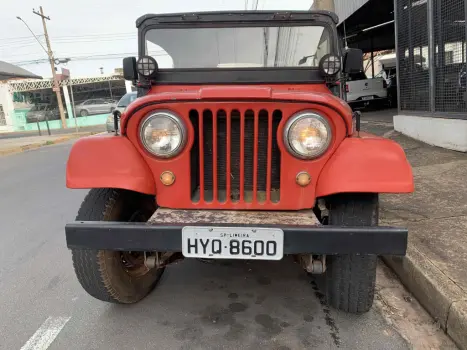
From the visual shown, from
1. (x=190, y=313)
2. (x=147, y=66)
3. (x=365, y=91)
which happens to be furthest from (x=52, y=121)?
(x=190, y=313)

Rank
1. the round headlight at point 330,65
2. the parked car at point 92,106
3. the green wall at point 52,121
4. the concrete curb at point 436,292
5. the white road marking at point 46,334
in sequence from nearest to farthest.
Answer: the concrete curb at point 436,292
the white road marking at point 46,334
the round headlight at point 330,65
the green wall at point 52,121
the parked car at point 92,106

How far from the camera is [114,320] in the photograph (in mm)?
2768

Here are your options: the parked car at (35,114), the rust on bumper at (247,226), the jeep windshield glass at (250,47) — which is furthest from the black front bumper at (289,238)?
the parked car at (35,114)

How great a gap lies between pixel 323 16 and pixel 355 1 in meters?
9.21

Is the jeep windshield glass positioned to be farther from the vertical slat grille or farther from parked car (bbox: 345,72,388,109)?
parked car (bbox: 345,72,388,109)

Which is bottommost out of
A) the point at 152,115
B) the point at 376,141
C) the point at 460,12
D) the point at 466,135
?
the point at 466,135

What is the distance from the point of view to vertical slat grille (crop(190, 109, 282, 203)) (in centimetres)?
233

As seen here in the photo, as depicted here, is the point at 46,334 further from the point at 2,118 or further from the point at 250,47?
the point at 2,118

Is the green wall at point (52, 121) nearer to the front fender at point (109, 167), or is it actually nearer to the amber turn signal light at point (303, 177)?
the front fender at point (109, 167)

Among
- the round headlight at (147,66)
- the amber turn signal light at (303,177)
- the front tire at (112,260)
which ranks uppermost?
the round headlight at (147,66)

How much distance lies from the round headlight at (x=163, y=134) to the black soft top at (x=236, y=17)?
1.50 m

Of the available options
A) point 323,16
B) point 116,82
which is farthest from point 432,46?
point 116,82

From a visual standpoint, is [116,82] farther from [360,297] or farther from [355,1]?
[360,297]

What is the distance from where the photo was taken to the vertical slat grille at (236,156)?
2.33m
